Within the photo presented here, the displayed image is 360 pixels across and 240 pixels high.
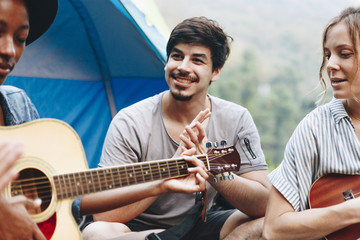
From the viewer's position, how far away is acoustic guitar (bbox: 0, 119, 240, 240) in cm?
144

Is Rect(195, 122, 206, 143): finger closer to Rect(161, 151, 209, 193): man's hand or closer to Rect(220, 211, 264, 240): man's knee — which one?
Rect(161, 151, 209, 193): man's hand

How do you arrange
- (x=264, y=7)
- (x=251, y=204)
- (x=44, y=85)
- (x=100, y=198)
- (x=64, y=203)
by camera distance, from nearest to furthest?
1. (x=64, y=203)
2. (x=100, y=198)
3. (x=251, y=204)
4. (x=44, y=85)
5. (x=264, y=7)

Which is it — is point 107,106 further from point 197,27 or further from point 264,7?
point 264,7

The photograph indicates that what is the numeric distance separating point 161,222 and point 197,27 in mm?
1101

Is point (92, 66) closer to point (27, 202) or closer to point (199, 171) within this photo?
point (199, 171)

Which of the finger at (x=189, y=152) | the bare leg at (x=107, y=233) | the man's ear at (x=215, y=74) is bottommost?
the bare leg at (x=107, y=233)

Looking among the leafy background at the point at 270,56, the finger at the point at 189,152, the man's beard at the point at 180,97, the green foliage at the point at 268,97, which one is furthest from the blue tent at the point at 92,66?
→ the green foliage at the point at 268,97

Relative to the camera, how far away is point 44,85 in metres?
3.04

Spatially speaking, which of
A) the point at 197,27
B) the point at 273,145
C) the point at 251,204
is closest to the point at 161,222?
the point at 251,204

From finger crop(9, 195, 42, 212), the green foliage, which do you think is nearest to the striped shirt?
finger crop(9, 195, 42, 212)

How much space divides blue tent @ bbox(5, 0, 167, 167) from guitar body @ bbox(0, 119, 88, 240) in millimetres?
1449

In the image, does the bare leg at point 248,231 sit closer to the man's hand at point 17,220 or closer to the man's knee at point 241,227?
the man's knee at point 241,227

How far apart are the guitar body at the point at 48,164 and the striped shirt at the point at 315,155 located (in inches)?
35.6

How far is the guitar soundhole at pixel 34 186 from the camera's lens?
1410 millimetres
